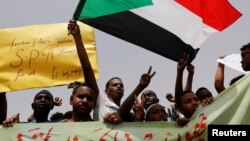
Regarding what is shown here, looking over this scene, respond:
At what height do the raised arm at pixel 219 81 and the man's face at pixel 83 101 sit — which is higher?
the raised arm at pixel 219 81

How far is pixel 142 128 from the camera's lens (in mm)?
4668

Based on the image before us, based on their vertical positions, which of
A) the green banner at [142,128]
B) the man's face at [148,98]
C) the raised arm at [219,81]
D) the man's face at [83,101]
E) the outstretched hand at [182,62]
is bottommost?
the green banner at [142,128]

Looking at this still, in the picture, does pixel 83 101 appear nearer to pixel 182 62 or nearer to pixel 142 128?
pixel 142 128

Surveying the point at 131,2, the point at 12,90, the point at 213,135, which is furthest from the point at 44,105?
the point at 213,135

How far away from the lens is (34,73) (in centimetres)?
621

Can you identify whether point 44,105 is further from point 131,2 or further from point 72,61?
point 131,2

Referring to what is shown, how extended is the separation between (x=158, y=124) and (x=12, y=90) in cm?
213

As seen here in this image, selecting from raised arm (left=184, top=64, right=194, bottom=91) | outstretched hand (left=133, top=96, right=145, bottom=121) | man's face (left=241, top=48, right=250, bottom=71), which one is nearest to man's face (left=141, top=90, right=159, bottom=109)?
raised arm (left=184, top=64, right=194, bottom=91)

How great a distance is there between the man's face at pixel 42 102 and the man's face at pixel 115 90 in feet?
2.28

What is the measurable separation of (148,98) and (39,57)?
152 cm

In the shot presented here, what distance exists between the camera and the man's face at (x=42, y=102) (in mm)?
5649

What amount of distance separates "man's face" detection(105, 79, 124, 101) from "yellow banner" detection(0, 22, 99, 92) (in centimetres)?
36

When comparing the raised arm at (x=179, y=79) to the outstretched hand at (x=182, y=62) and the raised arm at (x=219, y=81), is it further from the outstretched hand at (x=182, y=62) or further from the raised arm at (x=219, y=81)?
the raised arm at (x=219, y=81)

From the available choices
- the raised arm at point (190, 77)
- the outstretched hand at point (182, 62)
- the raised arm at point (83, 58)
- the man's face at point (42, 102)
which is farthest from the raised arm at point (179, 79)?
the man's face at point (42, 102)
